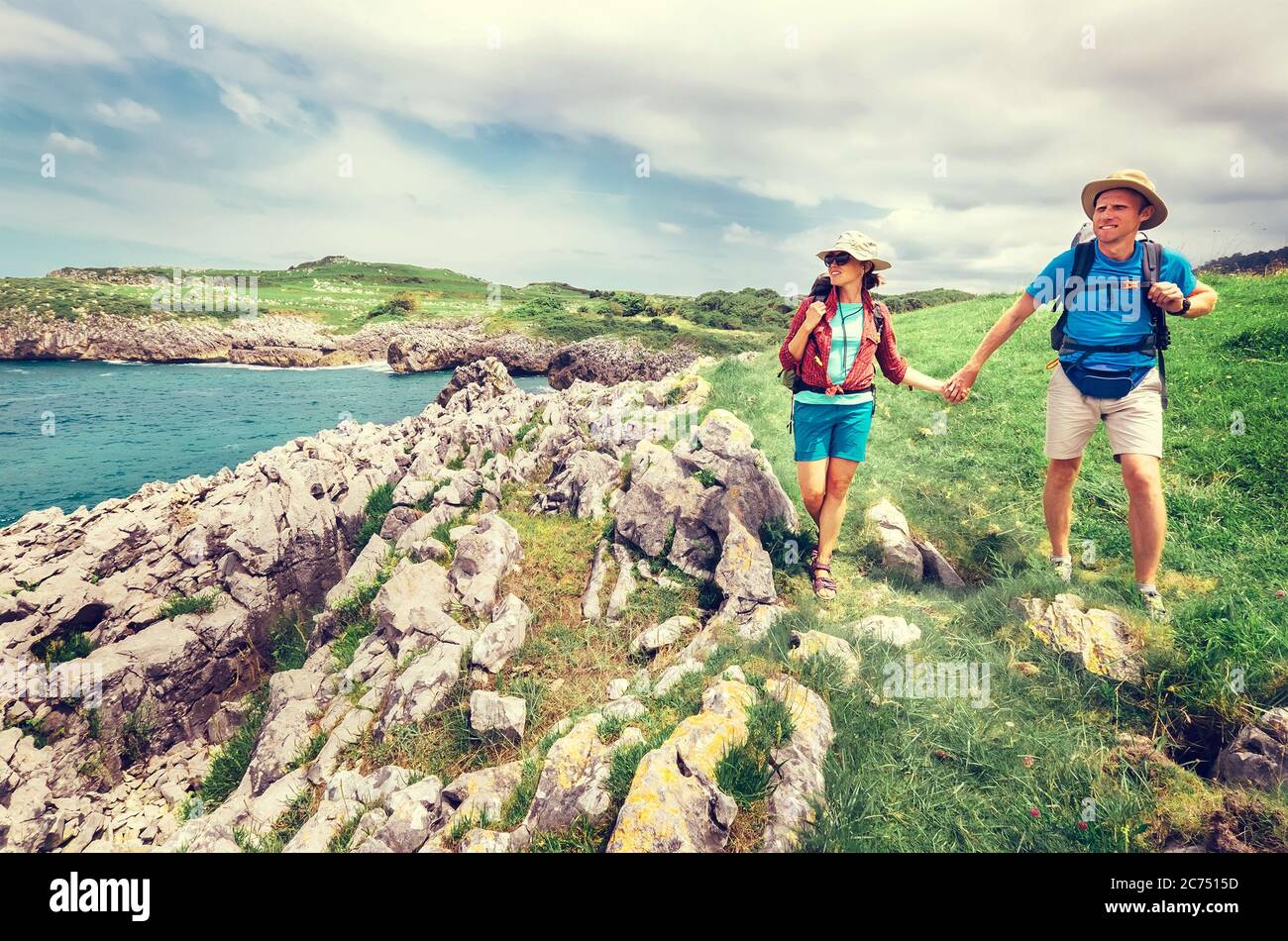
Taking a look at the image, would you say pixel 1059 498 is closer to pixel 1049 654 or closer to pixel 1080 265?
pixel 1049 654

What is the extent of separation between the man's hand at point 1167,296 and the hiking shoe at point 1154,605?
8.47 ft

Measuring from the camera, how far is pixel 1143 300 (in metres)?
4.58

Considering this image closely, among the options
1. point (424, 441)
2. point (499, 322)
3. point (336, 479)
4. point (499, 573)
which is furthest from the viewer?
point (499, 322)

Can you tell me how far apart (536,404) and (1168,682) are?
15649 millimetres

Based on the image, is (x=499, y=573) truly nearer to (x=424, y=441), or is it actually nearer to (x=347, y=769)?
(x=347, y=769)

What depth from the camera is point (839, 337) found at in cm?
552

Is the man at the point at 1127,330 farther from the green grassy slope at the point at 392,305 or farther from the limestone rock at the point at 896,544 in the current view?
the green grassy slope at the point at 392,305

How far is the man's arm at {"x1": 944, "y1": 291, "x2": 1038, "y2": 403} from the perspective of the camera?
5297 mm

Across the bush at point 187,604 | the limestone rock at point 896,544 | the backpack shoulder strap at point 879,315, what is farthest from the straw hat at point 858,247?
the bush at point 187,604

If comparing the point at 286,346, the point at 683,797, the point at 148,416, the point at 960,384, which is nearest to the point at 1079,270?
the point at 960,384

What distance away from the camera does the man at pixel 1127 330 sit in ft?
14.7

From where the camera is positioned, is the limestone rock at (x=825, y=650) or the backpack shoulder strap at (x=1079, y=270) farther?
the backpack shoulder strap at (x=1079, y=270)
